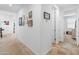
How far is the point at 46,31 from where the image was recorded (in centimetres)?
297

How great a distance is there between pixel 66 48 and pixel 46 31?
0.81m

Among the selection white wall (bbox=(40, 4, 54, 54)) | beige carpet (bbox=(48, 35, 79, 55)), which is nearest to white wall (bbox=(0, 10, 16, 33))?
white wall (bbox=(40, 4, 54, 54))

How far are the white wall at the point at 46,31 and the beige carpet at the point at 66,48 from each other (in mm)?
201

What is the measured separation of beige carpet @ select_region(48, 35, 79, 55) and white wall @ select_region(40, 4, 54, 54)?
7.9 inches

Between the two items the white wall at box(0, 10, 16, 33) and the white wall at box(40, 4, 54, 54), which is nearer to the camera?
the white wall at box(0, 10, 16, 33)

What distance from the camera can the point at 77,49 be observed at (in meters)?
2.79

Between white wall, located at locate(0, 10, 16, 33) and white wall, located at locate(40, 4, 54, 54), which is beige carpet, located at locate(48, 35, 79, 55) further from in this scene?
white wall, located at locate(0, 10, 16, 33)

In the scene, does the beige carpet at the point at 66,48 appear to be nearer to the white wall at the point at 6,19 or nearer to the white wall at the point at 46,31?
the white wall at the point at 46,31

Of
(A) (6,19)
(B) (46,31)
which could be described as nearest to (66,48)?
(B) (46,31)

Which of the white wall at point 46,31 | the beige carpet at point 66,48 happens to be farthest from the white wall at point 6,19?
Result: the beige carpet at point 66,48

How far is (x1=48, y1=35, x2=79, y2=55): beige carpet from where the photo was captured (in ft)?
8.73

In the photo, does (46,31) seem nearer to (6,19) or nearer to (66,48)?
(66,48)

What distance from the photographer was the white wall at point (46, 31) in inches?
108
